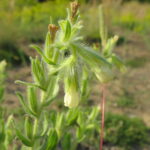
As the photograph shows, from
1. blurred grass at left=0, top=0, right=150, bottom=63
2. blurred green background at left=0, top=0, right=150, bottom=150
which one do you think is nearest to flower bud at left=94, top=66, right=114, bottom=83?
blurred green background at left=0, top=0, right=150, bottom=150

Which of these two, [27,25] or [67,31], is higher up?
[27,25]

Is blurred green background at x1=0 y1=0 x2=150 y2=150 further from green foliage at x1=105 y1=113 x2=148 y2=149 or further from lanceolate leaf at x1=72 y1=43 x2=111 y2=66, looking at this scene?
lanceolate leaf at x1=72 y1=43 x2=111 y2=66

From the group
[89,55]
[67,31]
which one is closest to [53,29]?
[67,31]

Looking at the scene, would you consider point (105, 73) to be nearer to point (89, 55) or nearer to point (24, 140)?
point (89, 55)

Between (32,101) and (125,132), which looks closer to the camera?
(32,101)

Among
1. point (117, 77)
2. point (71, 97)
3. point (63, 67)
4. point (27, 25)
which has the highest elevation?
point (27, 25)

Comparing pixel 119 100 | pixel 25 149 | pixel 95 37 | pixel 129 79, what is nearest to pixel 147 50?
pixel 95 37

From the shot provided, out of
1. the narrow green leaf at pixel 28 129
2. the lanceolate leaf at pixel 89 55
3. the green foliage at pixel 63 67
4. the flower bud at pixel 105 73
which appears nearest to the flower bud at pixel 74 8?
the green foliage at pixel 63 67
